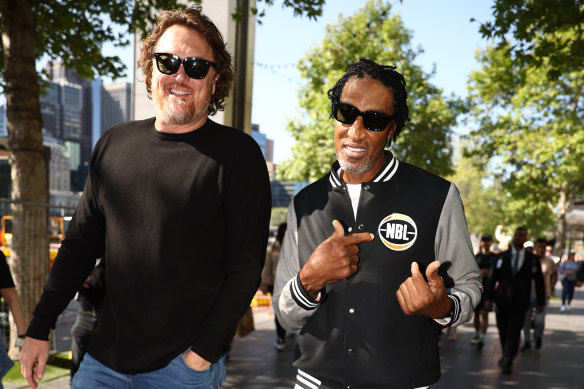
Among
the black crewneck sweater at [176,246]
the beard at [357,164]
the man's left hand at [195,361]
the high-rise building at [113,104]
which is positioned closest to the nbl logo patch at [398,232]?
the beard at [357,164]

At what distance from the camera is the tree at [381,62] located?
2689 cm

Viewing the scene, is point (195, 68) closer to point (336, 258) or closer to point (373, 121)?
point (373, 121)

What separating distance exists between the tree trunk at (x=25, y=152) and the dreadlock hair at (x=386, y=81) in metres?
5.56

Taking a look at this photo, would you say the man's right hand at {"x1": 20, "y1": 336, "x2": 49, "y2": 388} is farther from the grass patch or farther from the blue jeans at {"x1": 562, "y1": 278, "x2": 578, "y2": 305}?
the blue jeans at {"x1": 562, "y1": 278, "x2": 578, "y2": 305}

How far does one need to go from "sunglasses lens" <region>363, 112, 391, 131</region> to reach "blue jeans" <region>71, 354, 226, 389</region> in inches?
45.4

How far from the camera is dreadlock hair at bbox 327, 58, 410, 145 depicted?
216 cm

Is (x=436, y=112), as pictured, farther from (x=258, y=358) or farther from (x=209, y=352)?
(x=209, y=352)

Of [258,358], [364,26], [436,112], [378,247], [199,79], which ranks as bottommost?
[258,358]

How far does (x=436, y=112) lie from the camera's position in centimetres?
2752

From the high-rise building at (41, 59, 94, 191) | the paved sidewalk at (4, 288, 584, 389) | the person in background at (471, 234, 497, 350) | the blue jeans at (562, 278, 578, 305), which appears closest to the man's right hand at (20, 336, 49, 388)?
the paved sidewalk at (4, 288, 584, 389)

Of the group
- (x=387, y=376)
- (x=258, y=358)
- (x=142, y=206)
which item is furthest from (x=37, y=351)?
(x=258, y=358)

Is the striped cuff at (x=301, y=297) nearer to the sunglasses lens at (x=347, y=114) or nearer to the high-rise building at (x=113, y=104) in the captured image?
the sunglasses lens at (x=347, y=114)

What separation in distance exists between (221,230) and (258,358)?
6.25 meters

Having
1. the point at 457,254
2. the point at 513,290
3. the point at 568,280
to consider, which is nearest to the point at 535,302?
the point at 513,290
